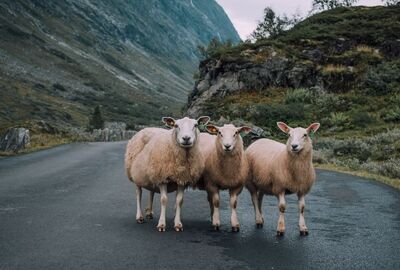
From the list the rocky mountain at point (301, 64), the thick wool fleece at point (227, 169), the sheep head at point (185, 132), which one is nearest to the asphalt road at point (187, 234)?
the thick wool fleece at point (227, 169)

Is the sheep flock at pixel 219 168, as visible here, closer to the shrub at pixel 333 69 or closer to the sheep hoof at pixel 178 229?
the sheep hoof at pixel 178 229

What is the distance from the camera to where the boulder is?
2783cm

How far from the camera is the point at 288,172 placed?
30.3 ft

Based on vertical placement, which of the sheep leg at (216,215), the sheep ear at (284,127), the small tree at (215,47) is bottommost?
the sheep leg at (216,215)

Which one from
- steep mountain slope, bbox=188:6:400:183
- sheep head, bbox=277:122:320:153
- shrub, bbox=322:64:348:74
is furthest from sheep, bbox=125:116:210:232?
shrub, bbox=322:64:348:74

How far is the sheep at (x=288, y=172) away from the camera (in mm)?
9016

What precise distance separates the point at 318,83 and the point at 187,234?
116 feet

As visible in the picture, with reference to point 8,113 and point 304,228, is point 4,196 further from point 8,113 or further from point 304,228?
point 8,113

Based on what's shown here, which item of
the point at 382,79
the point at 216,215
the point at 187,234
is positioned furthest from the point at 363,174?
the point at 382,79

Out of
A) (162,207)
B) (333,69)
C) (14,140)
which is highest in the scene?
(333,69)

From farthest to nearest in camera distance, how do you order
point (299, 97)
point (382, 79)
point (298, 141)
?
1. point (382, 79)
2. point (299, 97)
3. point (298, 141)

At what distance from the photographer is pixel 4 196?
12.5 m

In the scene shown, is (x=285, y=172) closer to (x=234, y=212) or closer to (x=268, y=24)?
(x=234, y=212)

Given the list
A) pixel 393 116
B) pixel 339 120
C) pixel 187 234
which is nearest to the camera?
pixel 187 234
